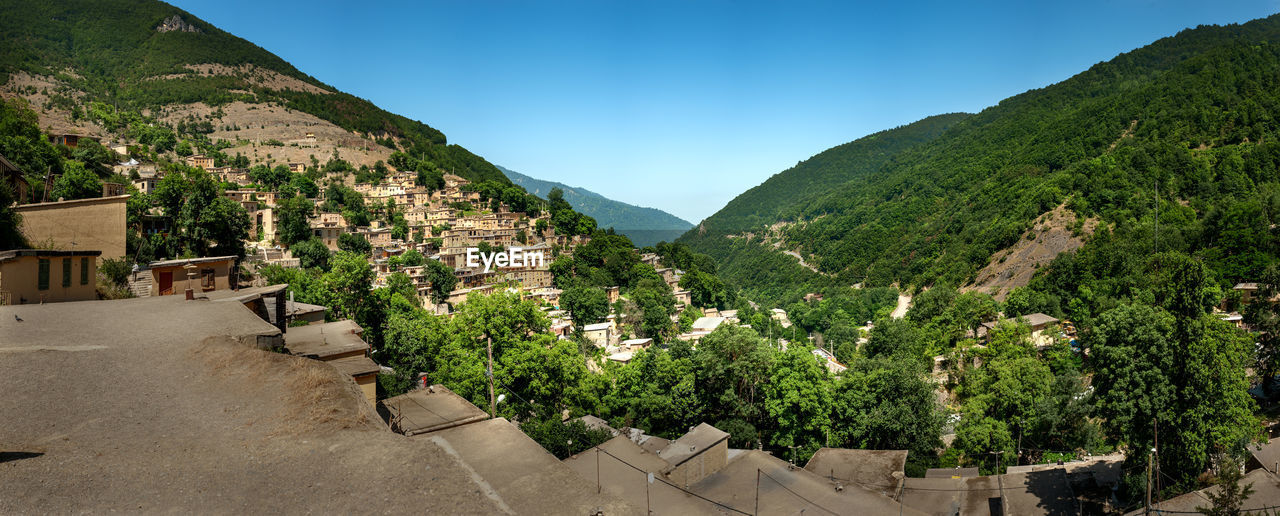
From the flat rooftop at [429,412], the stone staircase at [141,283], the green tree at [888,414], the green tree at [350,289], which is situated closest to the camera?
the flat rooftop at [429,412]

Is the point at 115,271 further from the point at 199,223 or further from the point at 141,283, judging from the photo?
the point at 199,223

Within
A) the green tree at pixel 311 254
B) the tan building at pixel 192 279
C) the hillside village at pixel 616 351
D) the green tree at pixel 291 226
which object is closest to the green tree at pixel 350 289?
the hillside village at pixel 616 351

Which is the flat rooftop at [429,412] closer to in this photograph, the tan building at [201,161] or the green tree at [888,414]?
the green tree at [888,414]

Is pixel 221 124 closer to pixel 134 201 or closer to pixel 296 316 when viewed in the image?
pixel 134 201

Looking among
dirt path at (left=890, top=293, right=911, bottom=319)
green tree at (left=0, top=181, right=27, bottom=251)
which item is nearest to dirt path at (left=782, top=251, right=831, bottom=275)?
dirt path at (left=890, top=293, right=911, bottom=319)

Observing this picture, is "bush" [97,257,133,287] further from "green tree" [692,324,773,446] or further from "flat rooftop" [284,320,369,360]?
"green tree" [692,324,773,446]

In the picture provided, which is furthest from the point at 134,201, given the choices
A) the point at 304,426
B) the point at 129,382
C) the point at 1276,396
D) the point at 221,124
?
the point at 221,124
